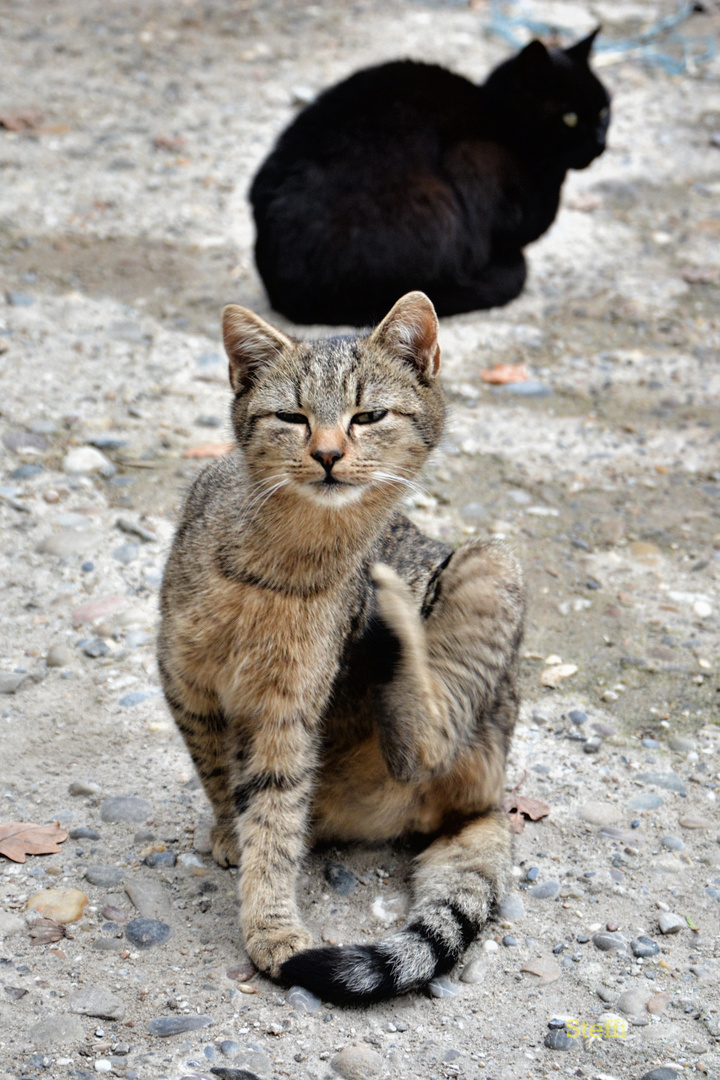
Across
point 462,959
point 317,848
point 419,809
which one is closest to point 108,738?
point 317,848

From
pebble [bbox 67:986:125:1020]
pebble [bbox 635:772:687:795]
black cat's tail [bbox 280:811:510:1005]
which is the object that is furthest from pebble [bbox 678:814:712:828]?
pebble [bbox 67:986:125:1020]

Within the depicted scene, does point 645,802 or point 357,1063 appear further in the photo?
point 645,802

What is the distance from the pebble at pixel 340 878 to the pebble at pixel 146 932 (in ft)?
1.66

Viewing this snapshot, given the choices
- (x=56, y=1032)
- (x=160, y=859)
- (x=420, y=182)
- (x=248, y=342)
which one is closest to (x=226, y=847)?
(x=160, y=859)

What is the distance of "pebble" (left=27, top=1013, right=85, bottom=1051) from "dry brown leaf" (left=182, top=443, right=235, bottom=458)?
2.84 meters

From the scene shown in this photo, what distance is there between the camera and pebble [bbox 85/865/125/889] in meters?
2.95

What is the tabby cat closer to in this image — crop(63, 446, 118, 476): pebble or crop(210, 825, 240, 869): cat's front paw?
crop(210, 825, 240, 869): cat's front paw

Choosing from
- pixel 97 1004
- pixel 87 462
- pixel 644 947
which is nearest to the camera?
pixel 97 1004

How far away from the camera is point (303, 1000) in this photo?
8.70ft

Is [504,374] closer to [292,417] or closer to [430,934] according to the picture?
[292,417]

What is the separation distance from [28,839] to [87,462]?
6.90 feet

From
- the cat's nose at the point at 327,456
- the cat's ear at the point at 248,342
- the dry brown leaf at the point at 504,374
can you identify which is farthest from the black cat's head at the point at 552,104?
the cat's nose at the point at 327,456

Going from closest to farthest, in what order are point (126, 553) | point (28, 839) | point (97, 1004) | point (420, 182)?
point (97, 1004) → point (28, 839) → point (126, 553) → point (420, 182)

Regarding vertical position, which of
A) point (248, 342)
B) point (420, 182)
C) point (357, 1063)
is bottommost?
point (357, 1063)
